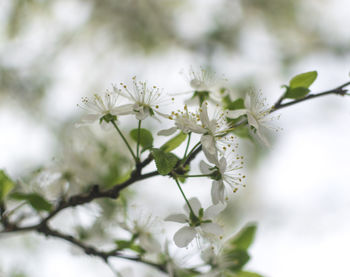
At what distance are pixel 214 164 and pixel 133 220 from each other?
399 mm

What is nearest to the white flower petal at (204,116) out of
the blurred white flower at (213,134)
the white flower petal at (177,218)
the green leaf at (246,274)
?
the blurred white flower at (213,134)

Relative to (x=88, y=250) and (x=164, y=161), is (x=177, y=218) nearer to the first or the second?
(x=164, y=161)

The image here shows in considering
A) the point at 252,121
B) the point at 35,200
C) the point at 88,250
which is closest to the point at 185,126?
the point at 252,121

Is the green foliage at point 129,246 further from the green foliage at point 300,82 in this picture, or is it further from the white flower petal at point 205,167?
the green foliage at point 300,82

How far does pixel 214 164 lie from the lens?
778 millimetres

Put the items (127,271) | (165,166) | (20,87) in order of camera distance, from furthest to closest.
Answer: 1. (20,87)
2. (127,271)
3. (165,166)

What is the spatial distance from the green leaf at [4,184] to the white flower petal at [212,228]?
48cm

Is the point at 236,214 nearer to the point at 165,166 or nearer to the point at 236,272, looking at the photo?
the point at 236,272

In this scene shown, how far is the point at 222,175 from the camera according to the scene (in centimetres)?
80

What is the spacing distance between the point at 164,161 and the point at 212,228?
0.69 feet

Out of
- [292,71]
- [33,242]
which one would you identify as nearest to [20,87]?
[33,242]

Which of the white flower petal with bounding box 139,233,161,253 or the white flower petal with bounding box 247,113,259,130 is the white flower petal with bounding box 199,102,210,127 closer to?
the white flower petal with bounding box 247,113,259,130

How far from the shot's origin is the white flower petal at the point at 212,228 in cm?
82

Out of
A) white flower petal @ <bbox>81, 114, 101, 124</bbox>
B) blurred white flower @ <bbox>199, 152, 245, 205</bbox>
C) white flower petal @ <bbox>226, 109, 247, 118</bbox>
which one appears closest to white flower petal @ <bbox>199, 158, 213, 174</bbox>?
blurred white flower @ <bbox>199, 152, 245, 205</bbox>
